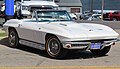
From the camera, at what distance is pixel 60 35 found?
346 inches

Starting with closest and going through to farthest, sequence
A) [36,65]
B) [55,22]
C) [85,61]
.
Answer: [36,65] → [85,61] → [55,22]

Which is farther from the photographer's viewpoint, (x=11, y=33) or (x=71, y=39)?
(x=11, y=33)

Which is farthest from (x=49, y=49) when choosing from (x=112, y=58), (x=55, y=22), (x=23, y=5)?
(x=23, y=5)

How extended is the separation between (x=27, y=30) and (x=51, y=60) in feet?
5.46

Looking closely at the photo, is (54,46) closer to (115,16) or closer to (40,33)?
(40,33)

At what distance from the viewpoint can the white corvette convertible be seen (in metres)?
8.78

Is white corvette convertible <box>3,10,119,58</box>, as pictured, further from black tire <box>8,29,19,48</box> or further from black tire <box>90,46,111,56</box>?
black tire <box>8,29,19,48</box>

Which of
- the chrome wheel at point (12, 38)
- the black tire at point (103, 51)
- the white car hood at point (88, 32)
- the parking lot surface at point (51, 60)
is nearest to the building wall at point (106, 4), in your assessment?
the chrome wheel at point (12, 38)

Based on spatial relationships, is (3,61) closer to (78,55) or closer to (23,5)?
(78,55)

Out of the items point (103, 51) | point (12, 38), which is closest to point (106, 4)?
point (12, 38)

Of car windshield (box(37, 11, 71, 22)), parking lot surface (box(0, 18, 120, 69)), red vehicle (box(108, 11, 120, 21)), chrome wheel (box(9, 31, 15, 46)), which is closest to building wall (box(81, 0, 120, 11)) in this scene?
red vehicle (box(108, 11, 120, 21))

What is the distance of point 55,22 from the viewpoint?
10.1 m

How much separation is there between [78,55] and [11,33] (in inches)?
113

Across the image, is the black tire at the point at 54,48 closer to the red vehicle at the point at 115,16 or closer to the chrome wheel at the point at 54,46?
the chrome wheel at the point at 54,46
